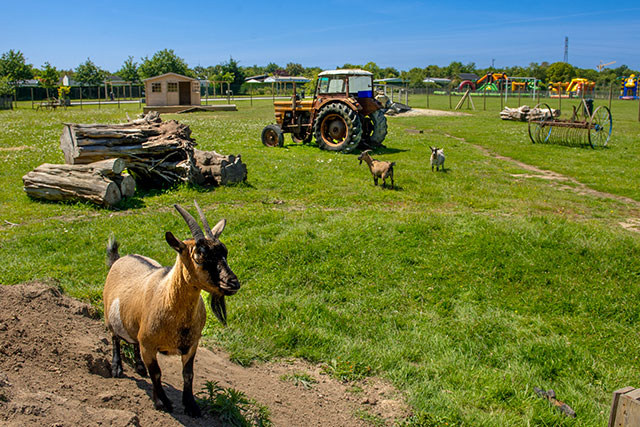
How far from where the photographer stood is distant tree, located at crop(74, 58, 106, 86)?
7094 cm

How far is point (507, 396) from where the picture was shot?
16.2 ft

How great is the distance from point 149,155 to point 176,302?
928 cm

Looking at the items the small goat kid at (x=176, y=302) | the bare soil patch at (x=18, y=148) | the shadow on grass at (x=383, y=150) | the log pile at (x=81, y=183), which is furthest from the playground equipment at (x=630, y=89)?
the small goat kid at (x=176, y=302)

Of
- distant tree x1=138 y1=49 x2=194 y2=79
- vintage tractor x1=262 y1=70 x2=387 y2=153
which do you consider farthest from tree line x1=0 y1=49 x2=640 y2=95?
vintage tractor x1=262 y1=70 x2=387 y2=153

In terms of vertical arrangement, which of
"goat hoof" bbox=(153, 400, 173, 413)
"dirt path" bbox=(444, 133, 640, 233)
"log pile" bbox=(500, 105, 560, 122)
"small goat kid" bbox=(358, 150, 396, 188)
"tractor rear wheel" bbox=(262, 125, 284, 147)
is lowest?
"goat hoof" bbox=(153, 400, 173, 413)

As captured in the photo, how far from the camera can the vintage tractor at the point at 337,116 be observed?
1727cm

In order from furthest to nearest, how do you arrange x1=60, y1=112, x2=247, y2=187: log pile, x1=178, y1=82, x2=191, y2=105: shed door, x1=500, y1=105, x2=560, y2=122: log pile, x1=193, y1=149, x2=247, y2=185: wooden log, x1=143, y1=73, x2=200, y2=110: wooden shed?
x1=178, y1=82, x2=191, y2=105: shed door
x1=143, y1=73, x2=200, y2=110: wooden shed
x1=500, y1=105, x2=560, y2=122: log pile
x1=193, y1=149, x2=247, y2=185: wooden log
x1=60, y1=112, x2=247, y2=187: log pile

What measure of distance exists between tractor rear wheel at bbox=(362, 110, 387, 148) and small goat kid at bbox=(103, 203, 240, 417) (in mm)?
15141

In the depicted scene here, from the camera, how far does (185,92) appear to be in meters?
43.7

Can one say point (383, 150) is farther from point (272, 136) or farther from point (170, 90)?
point (170, 90)

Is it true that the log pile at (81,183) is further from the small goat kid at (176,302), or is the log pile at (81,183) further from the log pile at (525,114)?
the log pile at (525,114)

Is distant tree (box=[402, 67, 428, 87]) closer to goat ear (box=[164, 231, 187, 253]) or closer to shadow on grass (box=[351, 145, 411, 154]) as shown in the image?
shadow on grass (box=[351, 145, 411, 154])

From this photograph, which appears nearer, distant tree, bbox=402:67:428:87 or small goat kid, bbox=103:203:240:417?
small goat kid, bbox=103:203:240:417

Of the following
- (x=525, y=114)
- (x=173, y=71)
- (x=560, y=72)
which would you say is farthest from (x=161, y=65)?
(x=560, y=72)
